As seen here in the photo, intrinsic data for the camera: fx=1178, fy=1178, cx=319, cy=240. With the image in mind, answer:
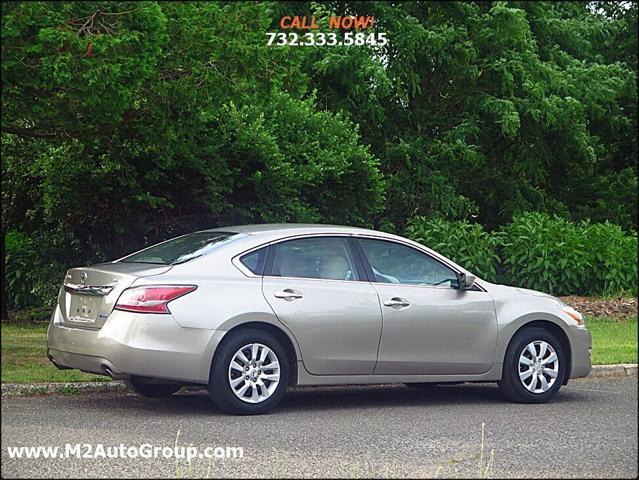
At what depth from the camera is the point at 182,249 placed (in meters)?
10.5

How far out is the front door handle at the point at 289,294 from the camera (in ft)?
33.2

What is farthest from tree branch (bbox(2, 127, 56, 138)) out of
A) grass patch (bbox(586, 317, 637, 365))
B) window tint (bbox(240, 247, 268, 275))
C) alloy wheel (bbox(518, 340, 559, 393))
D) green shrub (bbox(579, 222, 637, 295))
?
green shrub (bbox(579, 222, 637, 295))

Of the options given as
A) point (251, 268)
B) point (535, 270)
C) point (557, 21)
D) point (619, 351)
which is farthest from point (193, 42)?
point (557, 21)

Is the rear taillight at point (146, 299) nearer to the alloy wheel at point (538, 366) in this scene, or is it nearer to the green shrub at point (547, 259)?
the alloy wheel at point (538, 366)

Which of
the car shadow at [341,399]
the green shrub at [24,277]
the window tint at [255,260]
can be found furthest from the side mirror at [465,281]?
the green shrub at [24,277]

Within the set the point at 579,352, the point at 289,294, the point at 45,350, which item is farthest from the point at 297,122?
the point at 289,294

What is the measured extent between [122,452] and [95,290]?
208 centimetres

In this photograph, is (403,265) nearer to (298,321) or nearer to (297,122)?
(298,321)

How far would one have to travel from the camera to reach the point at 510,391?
435 inches

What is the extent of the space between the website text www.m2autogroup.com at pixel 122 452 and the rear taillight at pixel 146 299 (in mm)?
1442

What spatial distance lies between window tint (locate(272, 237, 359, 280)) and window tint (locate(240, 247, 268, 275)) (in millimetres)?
114

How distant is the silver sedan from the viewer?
31.4 ft

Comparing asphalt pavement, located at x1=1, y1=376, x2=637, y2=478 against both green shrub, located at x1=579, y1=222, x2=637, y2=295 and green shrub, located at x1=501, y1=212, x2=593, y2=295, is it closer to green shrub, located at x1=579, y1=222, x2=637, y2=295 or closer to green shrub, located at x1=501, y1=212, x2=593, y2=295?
green shrub, located at x1=579, y1=222, x2=637, y2=295

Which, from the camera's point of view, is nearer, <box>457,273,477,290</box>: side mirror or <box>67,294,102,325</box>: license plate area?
<box>67,294,102,325</box>: license plate area
